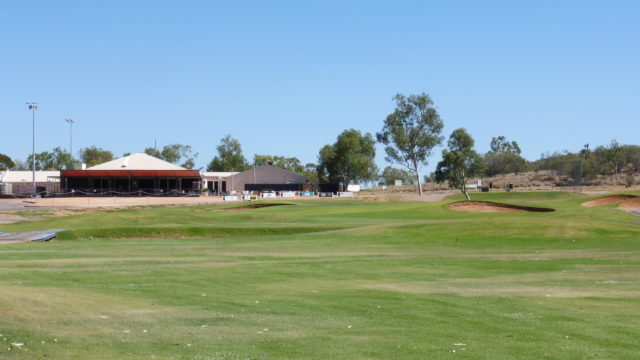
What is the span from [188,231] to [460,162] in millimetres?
73091

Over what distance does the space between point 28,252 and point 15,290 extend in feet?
43.2

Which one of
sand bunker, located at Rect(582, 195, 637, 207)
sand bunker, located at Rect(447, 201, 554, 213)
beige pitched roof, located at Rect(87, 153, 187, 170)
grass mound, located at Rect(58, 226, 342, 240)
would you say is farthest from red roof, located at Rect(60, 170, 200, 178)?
grass mound, located at Rect(58, 226, 342, 240)

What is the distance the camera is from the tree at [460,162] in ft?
358

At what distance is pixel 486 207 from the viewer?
197 ft

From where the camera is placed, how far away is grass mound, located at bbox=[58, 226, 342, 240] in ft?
133

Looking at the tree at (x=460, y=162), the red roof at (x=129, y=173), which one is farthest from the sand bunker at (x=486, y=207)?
the red roof at (x=129, y=173)

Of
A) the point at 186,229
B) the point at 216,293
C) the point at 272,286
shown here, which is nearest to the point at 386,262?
the point at 272,286

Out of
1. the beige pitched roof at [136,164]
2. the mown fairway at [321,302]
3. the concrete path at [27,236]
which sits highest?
the beige pitched roof at [136,164]

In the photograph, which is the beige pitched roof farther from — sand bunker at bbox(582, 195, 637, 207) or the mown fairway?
the mown fairway

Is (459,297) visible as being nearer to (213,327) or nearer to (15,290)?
(213,327)

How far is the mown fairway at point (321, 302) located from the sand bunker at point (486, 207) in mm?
27755

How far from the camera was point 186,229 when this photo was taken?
42.0m

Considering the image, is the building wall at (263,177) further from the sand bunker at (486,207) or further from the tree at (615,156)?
the sand bunker at (486,207)

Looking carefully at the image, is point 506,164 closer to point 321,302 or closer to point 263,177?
point 263,177
